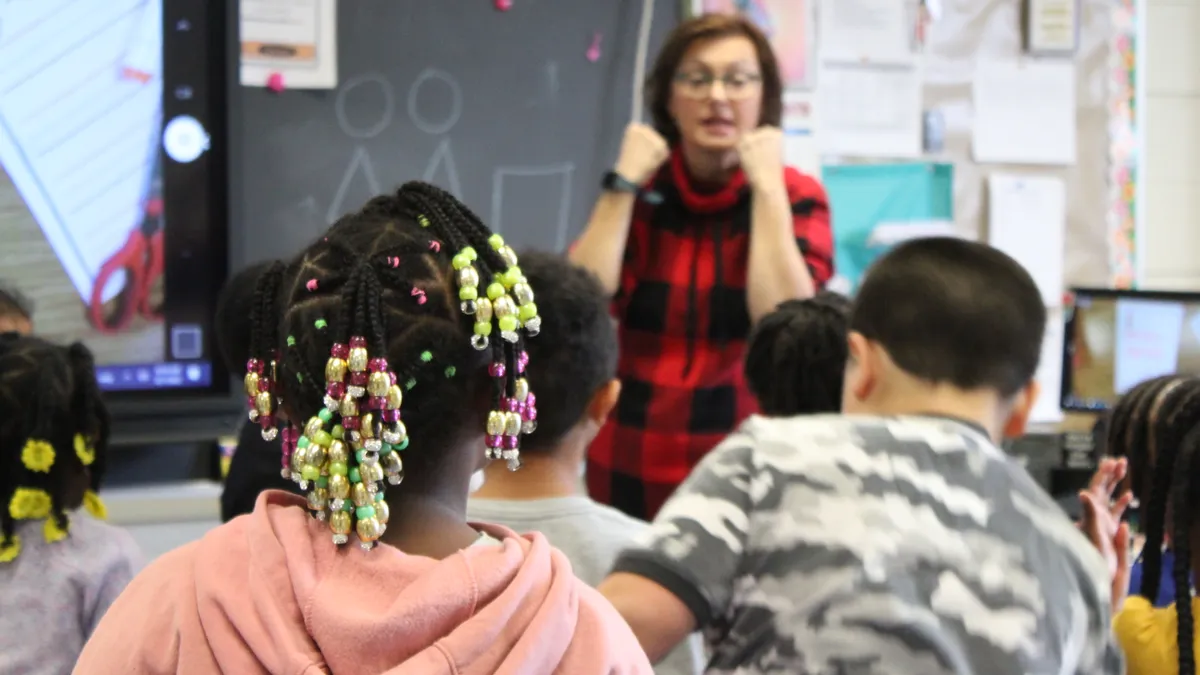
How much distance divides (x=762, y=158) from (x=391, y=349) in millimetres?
1215

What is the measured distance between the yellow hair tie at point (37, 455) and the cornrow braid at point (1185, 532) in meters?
1.41

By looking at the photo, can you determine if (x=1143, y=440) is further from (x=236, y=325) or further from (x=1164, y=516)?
(x=236, y=325)

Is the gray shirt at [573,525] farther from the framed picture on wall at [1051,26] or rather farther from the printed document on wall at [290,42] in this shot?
the framed picture on wall at [1051,26]

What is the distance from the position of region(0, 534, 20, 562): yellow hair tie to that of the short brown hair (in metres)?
1.23

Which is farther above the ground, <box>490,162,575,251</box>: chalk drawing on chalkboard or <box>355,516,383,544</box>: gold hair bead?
<box>490,162,575,251</box>: chalk drawing on chalkboard

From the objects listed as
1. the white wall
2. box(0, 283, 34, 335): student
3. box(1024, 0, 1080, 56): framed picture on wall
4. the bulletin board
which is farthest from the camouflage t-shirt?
the white wall

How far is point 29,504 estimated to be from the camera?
4.83 ft

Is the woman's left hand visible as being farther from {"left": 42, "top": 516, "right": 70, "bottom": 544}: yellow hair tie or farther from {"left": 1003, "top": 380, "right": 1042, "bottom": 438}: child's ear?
{"left": 42, "top": 516, "right": 70, "bottom": 544}: yellow hair tie

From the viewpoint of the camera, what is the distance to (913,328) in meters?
1.06

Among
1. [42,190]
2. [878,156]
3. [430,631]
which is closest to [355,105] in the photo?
[42,190]

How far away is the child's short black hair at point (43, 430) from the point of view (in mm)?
1479

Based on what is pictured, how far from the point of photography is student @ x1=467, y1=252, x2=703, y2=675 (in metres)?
1.21

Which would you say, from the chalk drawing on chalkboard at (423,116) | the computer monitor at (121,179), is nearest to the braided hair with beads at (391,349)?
the computer monitor at (121,179)

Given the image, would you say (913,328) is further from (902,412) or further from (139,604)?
(139,604)
